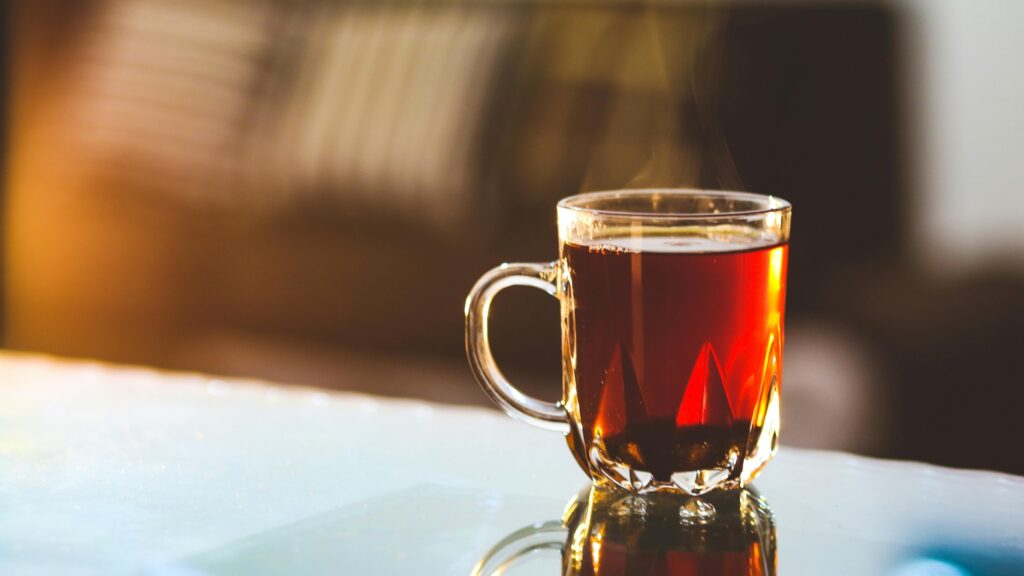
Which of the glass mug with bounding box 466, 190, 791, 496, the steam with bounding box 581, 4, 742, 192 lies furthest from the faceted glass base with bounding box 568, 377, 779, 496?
the steam with bounding box 581, 4, 742, 192

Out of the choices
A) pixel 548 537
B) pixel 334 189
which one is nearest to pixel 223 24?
pixel 334 189

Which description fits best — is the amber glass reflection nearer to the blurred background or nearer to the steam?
the blurred background

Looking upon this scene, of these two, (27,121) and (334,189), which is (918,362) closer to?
(334,189)

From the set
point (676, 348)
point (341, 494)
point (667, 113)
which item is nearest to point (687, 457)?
point (676, 348)

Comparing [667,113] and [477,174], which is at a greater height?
[667,113]

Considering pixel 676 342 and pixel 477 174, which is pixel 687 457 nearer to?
pixel 676 342

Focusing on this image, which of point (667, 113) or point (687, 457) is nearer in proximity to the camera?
point (687, 457)
